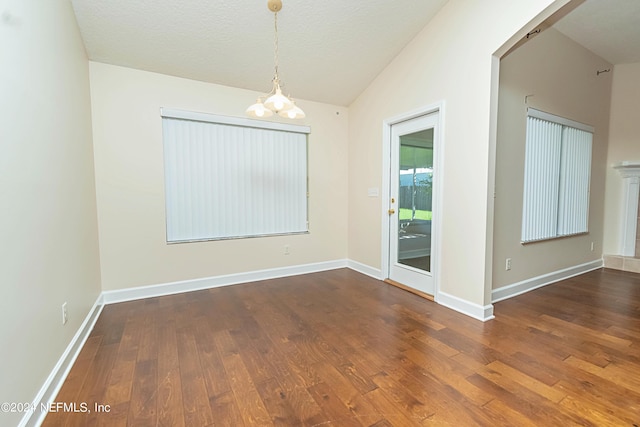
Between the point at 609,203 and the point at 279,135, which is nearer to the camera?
the point at 279,135

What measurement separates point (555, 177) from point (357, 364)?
3.83 metres

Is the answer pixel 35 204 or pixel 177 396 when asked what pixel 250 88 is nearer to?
pixel 35 204

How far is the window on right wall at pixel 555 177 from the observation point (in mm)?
3498

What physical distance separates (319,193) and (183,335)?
277 centimetres

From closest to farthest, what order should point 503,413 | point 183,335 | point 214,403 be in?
point 503,413 < point 214,403 < point 183,335

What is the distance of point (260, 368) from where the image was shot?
6.58 ft

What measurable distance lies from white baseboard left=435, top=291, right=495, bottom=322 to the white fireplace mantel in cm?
367

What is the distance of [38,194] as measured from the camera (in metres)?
1.72

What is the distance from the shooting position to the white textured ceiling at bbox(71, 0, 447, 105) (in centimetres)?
265

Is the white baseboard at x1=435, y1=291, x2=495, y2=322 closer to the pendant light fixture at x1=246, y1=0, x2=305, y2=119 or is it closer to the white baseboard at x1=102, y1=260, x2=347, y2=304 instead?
the white baseboard at x1=102, y1=260, x2=347, y2=304

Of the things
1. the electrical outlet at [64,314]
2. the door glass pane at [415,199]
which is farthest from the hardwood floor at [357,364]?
the door glass pane at [415,199]

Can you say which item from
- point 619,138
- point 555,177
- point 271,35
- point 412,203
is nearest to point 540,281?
point 555,177

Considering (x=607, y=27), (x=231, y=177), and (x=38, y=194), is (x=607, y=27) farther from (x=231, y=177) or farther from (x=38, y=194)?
(x=38, y=194)

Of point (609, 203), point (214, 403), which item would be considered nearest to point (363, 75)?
point (214, 403)
